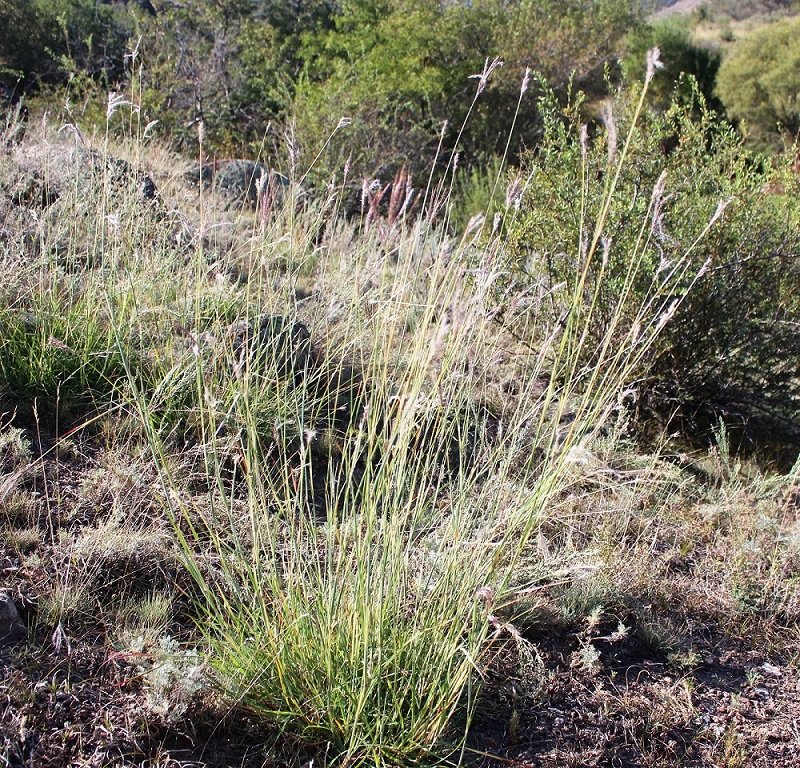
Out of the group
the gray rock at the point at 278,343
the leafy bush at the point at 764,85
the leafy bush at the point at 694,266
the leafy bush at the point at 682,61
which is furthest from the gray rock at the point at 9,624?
the leafy bush at the point at 764,85

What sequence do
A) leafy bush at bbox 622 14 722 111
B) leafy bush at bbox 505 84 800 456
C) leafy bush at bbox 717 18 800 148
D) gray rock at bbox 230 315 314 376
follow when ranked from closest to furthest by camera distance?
gray rock at bbox 230 315 314 376
leafy bush at bbox 505 84 800 456
leafy bush at bbox 717 18 800 148
leafy bush at bbox 622 14 722 111

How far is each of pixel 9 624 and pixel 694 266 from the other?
10.8 feet

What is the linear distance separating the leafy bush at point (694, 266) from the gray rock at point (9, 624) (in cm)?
262

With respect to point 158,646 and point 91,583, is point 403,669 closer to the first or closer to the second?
point 158,646

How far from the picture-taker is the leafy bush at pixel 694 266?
3572mm

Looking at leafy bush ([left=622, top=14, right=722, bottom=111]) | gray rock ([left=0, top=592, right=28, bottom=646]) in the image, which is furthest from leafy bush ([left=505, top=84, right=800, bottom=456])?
leafy bush ([left=622, top=14, right=722, bottom=111])

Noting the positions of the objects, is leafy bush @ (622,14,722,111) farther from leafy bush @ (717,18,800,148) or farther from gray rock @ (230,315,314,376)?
gray rock @ (230,315,314,376)

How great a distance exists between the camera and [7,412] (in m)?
2.60

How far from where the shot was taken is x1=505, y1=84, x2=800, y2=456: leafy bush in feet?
11.7

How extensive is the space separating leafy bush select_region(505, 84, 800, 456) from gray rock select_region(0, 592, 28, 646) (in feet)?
8.61

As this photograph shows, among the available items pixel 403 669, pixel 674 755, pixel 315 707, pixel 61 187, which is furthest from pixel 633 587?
pixel 61 187

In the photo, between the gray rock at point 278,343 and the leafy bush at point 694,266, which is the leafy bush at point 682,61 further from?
the gray rock at point 278,343

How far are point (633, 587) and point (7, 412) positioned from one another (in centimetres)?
228

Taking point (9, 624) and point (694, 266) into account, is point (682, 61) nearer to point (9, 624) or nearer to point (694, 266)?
point (694, 266)
